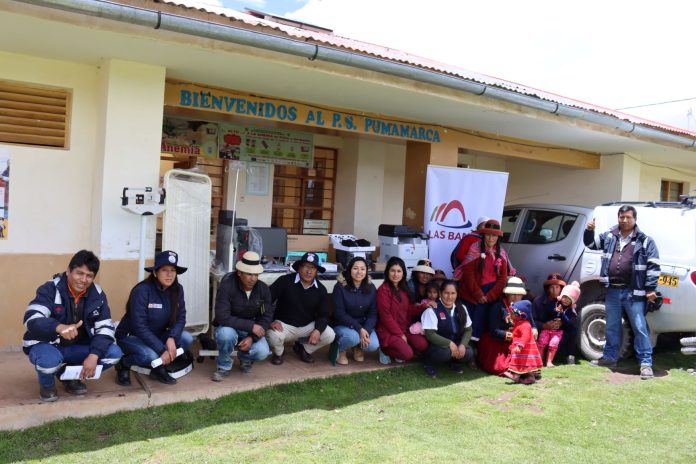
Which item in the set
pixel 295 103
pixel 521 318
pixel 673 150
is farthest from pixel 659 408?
pixel 673 150

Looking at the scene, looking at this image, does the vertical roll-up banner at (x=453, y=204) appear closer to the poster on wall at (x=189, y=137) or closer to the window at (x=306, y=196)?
the window at (x=306, y=196)

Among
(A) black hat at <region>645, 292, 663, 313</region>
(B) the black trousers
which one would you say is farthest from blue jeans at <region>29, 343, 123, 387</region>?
(A) black hat at <region>645, 292, 663, 313</region>

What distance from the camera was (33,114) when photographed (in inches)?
224

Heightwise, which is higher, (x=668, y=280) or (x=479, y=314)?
(x=668, y=280)

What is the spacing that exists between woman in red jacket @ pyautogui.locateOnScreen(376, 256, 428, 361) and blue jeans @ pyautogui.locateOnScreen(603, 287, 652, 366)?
1982 millimetres

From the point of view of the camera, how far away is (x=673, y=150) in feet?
32.1

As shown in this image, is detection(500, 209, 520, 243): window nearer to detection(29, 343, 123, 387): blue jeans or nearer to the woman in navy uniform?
the woman in navy uniform

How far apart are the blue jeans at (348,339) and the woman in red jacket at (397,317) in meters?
0.09

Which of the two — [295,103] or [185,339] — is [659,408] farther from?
[295,103]

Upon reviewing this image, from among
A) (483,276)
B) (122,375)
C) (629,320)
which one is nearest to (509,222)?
(483,276)

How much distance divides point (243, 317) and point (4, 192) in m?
2.53

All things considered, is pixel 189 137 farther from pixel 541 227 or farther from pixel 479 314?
pixel 541 227

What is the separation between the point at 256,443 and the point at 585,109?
18.9ft

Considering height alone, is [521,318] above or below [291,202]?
below
